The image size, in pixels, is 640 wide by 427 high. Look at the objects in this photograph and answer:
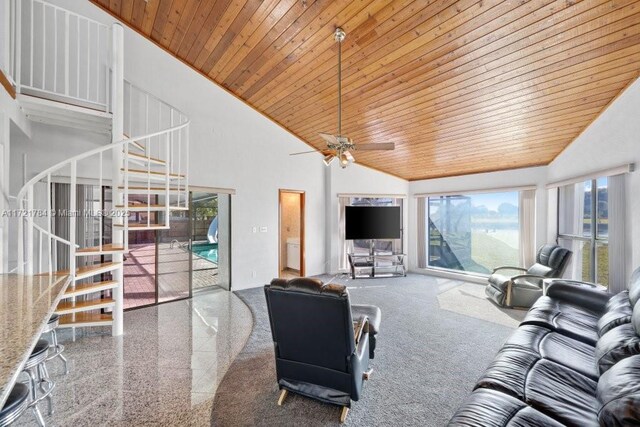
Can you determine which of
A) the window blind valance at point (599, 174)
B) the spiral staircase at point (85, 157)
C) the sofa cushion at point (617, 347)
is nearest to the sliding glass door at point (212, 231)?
the spiral staircase at point (85, 157)

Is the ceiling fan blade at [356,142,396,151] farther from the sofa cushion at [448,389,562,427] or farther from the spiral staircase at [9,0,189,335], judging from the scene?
the sofa cushion at [448,389,562,427]

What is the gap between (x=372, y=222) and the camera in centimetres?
674

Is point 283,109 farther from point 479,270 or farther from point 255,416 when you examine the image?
point 479,270

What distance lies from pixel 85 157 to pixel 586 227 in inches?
267

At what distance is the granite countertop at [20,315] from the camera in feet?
3.00

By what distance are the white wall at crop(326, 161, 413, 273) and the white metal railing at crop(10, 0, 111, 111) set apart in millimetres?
4461

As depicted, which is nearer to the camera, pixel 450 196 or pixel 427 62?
pixel 427 62

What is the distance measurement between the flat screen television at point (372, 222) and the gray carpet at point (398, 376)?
2406 millimetres

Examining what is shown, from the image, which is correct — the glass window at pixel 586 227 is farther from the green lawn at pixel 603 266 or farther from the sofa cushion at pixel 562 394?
the sofa cushion at pixel 562 394

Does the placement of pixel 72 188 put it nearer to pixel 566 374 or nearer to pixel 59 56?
pixel 59 56

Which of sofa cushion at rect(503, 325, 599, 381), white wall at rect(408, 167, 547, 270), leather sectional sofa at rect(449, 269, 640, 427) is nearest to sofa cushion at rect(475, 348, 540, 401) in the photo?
leather sectional sofa at rect(449, 269, 640, 427)

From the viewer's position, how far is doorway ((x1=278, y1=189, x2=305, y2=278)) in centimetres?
661

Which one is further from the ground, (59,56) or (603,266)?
(59,56)

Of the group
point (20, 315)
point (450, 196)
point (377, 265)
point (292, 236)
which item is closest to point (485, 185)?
point (450, 196)
